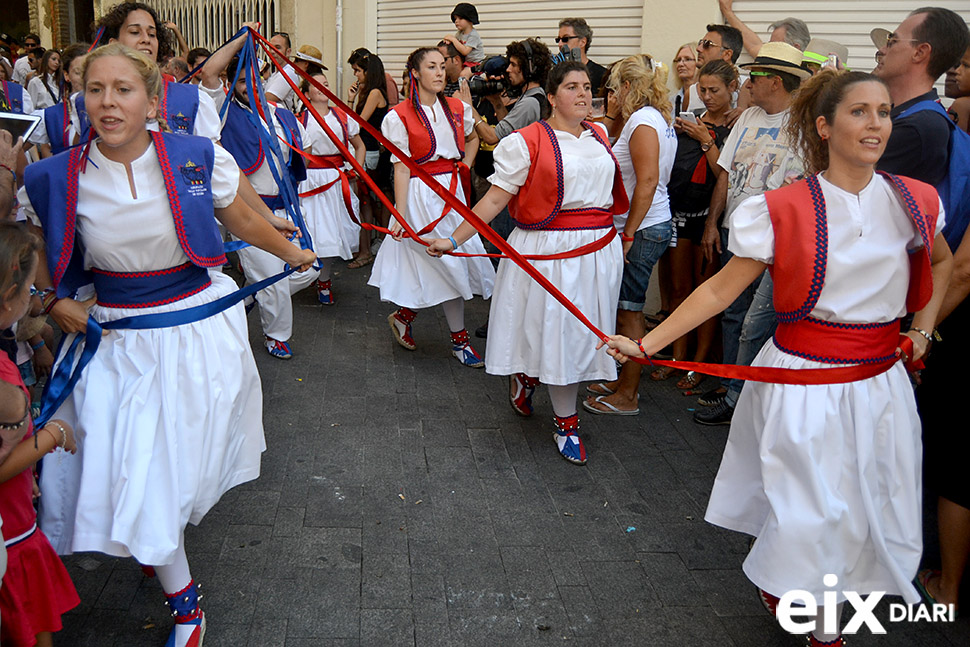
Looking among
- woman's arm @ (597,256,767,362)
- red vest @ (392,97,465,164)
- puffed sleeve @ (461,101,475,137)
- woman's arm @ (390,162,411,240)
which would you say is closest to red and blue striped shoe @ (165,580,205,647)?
woman's arm @ (597,256,767,362)

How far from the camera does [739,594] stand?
10.5 feet

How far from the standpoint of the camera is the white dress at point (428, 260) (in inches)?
227

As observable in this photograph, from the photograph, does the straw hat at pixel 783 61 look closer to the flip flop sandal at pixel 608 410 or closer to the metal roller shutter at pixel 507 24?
the flip flop sandal at pixel 608 410

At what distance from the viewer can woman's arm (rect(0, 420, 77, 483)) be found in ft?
7.34

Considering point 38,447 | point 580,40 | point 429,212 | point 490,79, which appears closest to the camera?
point 38,447

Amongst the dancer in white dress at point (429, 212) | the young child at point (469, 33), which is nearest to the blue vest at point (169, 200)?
the dancer in white dress at point (429, 212)

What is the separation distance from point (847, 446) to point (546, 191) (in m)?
2.05

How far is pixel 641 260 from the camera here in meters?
5.03

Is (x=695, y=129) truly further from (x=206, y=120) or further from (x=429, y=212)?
(x=206, y=120)

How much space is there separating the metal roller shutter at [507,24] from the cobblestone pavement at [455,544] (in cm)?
375

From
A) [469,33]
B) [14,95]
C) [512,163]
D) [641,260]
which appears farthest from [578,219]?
[469,33]

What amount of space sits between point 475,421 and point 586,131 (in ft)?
5.73

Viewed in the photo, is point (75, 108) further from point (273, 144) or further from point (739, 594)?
point (739, 594)

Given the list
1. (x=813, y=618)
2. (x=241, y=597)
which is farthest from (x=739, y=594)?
(x=241, y=597)
